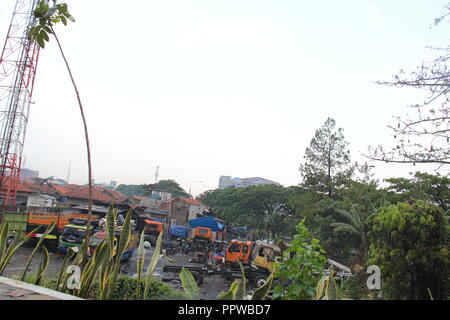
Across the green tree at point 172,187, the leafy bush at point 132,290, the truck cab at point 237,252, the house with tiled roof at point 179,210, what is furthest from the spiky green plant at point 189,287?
the green tree at point 172,187

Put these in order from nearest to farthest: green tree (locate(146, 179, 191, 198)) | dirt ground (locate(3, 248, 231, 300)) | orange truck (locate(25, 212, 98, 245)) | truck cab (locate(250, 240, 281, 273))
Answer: dirt ground (locate(3, 248, 231, 300)), truck cab (locate(250, 240, 281, 273)), orange truck (locate(25, 212, 98, 245)), green tree (locate(146, 179, 191, 198))

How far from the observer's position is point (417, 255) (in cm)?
628

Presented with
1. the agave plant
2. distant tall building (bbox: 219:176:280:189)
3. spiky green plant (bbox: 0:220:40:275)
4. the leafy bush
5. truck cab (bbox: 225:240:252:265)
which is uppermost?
distant tall building (bbox: 219:176:280:189)

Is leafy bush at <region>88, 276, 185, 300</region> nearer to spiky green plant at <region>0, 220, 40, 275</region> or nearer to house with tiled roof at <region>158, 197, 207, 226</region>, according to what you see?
spiky green plant at <region>0, 220, 40, 275</region>

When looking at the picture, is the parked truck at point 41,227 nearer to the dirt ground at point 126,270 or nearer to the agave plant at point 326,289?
the dirt ground at point 126,270

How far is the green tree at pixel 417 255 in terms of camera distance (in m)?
6.25

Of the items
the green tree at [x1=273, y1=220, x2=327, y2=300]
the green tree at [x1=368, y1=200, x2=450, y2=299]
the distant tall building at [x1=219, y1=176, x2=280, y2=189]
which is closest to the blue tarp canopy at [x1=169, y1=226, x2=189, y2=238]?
the green tree at [x1=368, y1=200, x2=450, y2=299]

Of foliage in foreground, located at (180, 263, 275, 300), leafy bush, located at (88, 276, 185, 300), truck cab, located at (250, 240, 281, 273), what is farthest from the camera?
truck cab, located at (250, 240, 281, 273)

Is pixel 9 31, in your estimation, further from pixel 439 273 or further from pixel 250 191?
pixel 439 273

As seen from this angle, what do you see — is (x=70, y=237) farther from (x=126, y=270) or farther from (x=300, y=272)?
(x=300, y=272)

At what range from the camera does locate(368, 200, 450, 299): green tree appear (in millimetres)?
6254

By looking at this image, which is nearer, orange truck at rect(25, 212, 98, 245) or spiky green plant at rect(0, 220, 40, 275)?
spiky green plant at rect(0, 220, 40, 275)
